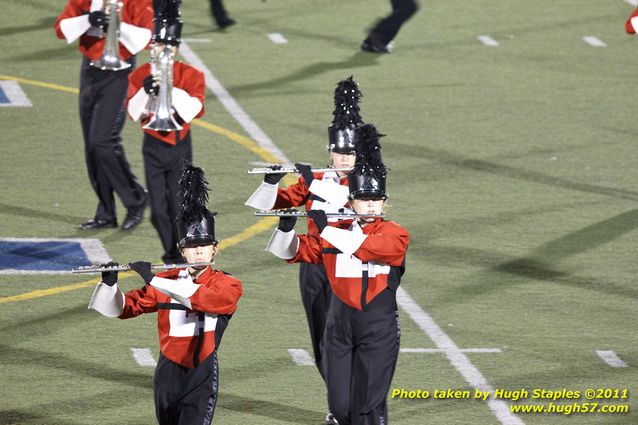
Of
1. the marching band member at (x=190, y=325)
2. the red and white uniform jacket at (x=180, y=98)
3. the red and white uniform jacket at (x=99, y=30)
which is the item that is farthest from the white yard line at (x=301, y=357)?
the red and white uniform jacket at (x=99, y=30)

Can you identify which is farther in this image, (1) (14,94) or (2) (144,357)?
(1) (14,94)

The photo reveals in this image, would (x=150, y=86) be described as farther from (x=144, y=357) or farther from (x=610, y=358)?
(x=610, y=358)

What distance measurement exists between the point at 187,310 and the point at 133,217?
15.6 feet

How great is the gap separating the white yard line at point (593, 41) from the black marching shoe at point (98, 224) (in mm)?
7388

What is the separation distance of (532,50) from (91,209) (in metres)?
6.53

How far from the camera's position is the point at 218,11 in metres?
18.0

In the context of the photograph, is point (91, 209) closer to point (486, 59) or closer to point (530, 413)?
point (530, 413)

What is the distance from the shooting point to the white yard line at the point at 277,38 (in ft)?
57.4

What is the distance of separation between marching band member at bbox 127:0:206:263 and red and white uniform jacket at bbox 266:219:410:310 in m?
2.96

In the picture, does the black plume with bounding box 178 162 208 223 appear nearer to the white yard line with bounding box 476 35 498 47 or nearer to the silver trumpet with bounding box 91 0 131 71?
the silver trumpet with bounding box 91 0 131 71

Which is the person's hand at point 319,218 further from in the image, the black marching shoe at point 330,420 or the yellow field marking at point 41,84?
the yellow field marking at point 41,84

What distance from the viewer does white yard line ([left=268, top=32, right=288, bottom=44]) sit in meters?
17.5

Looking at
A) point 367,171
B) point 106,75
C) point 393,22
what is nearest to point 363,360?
point 367,171

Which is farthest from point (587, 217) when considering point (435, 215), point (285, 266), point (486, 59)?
point (486, 59)
